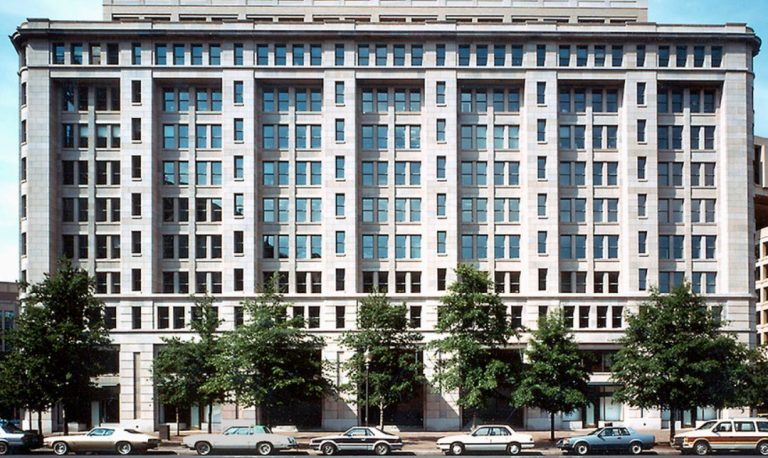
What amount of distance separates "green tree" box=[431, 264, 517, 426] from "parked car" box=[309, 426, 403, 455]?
684 cm

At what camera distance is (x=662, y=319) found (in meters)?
43.3

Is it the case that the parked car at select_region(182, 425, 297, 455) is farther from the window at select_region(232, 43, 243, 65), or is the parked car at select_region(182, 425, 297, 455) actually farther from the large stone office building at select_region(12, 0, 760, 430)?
the window at select_region(232, 43, 243, 65)

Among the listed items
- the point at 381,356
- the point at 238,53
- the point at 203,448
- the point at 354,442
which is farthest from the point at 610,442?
the point at 238,53

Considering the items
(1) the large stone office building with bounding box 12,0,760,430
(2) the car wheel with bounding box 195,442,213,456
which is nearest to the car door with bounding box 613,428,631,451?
(1) the large stone office building with bounding box 12,0,760,430

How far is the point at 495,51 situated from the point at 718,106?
18.8 m

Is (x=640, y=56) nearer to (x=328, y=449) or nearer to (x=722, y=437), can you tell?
(x=722, y=437)

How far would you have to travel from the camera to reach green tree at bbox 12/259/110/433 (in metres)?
43.2

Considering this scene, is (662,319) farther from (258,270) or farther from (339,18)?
(339,18)

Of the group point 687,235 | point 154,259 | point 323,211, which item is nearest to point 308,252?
point 323,211

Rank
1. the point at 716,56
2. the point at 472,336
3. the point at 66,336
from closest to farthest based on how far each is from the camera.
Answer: the point at 66,336
the point at 472,336
the point at 716,56

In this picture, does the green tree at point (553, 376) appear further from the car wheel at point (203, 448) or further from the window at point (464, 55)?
the window at point (464, 55)

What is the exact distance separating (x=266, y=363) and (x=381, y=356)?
25.8ft

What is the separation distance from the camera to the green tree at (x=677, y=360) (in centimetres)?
4206

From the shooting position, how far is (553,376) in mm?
43500
